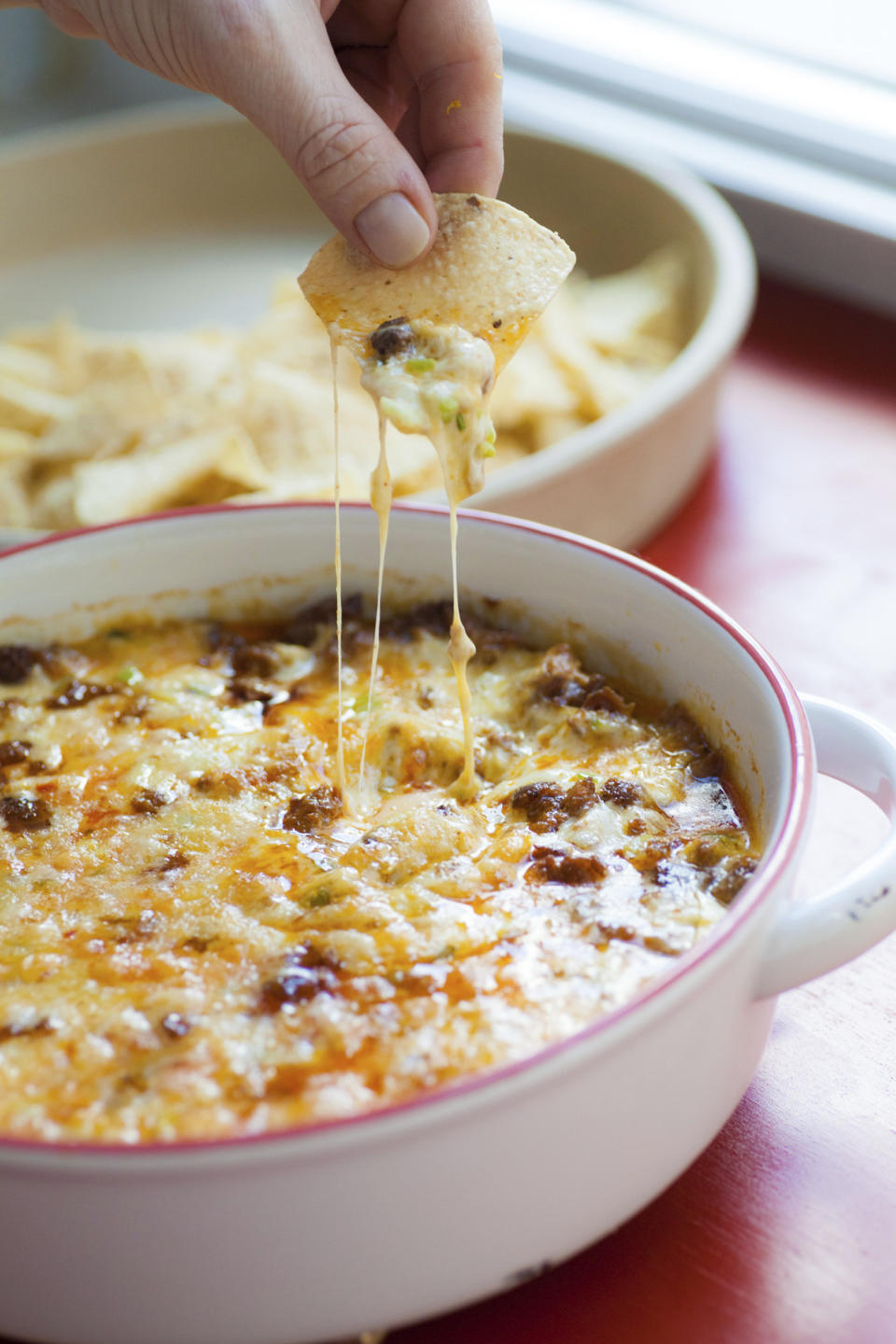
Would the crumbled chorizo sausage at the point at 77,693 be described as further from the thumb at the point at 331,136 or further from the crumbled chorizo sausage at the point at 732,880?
the crumbled chorizo sausage at the point at 732,880

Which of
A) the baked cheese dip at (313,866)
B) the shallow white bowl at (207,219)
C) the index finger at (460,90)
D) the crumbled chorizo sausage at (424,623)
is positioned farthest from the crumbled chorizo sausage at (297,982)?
the shallow white bowl at (207,219)

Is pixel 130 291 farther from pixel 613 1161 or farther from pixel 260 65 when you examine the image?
pixel 613 1161

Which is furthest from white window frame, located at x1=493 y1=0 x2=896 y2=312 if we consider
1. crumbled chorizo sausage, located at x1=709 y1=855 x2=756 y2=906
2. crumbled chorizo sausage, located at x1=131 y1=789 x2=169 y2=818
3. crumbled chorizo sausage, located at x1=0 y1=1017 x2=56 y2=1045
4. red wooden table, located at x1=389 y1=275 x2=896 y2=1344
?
crumbled chorizo sausage, located at x1=0 y1=1017 x2=56 y2=1045

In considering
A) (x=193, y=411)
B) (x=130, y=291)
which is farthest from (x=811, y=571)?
(x=130, y=291)

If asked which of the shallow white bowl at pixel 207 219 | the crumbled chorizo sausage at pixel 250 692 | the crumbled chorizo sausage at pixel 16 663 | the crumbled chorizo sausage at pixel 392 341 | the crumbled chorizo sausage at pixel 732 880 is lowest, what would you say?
the shallow white bowl at pixel 207 219

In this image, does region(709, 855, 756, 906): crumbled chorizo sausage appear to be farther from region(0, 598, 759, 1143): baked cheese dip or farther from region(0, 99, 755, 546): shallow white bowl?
region(0, 99, 755, 546): shallow white bowl

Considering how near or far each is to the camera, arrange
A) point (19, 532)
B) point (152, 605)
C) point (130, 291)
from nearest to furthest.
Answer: point (152, 605)
point (19, 532)
point (130, 291)

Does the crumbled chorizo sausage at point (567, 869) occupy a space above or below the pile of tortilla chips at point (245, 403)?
above
